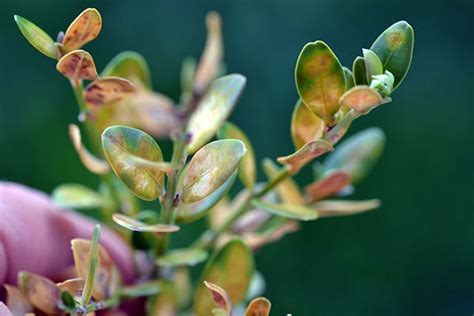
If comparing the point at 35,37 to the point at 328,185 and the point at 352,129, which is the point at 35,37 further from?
the point at 352,129

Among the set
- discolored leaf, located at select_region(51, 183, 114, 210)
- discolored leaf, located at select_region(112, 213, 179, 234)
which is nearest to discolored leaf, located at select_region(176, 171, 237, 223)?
discolored leaf, located at select_region(112, 213, 179, 234)

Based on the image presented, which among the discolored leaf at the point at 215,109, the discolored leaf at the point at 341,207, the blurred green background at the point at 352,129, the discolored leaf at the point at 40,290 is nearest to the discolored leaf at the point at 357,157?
the discolored leaf at the point at 341,207

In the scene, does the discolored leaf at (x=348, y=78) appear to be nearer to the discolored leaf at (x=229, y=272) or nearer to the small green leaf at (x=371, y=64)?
the small green leaf at (x=371, y=64)

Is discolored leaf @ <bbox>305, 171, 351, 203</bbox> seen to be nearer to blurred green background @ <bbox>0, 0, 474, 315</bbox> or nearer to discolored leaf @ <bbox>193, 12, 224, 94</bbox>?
discolored leaf @ <bbox>193, 12, 224, 94</bbox>

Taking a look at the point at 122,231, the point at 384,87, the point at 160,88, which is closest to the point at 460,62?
the point at 160,88

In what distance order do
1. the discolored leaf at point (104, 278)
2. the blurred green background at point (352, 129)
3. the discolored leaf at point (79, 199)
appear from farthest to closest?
the blurred green background at point (352, 129) → the discolored leaf at point (79, 199) → the discolored leaf at point (104, 278)

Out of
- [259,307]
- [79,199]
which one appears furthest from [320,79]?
[79,199]
